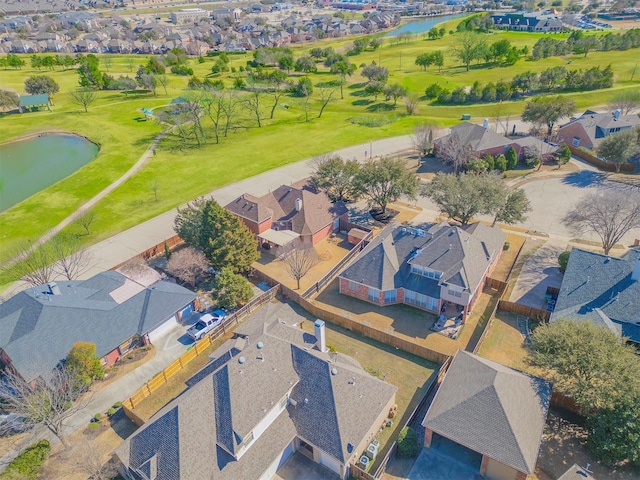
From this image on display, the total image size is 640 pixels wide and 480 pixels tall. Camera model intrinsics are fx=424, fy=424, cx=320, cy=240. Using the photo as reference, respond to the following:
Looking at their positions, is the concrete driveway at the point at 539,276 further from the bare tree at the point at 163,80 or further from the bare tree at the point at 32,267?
the bare tree at the point at 163,80

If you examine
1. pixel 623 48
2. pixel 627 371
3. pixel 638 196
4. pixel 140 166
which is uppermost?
pixel 623 48

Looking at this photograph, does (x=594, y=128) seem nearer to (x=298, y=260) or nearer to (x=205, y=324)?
(x=298, y=260)

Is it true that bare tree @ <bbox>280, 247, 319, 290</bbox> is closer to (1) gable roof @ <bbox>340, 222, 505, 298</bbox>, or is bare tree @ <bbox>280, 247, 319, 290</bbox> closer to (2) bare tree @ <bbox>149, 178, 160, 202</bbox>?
(1) gable roof @ <bbox>340, 222, 505, 298</bbox>

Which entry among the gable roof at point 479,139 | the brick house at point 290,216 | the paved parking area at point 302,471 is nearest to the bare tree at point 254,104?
the gable roof at point 479,139

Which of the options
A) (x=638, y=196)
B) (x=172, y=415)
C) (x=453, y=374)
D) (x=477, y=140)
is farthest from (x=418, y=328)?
(x=477, y=140)

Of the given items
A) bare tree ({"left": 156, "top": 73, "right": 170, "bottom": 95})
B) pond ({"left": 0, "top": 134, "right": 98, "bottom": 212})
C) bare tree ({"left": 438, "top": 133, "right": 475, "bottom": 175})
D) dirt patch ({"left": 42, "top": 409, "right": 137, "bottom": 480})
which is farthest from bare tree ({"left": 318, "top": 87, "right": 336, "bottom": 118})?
dirt patch ({"left": 42, "top": 409, "right": 137, "bottom": 480})

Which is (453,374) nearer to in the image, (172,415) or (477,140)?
(172,415)
